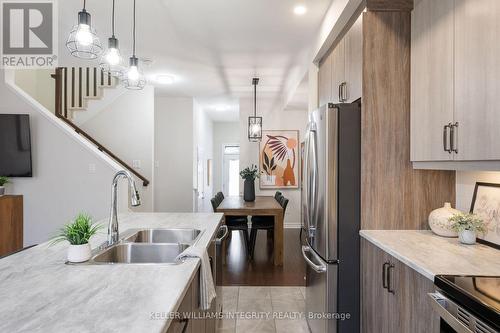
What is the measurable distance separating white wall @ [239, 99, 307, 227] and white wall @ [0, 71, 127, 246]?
3.12 meters

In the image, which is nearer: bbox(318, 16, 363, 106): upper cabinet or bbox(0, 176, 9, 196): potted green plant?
bbox(318, 16, 363, 106): upper cabinet

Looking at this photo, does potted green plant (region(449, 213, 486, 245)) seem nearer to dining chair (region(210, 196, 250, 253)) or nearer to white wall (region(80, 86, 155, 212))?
dining chair (region(210, 196, 250, 253))

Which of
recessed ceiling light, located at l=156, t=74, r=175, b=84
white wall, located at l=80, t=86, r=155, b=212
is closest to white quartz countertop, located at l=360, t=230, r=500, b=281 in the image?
recessed ceiling light, located at l=156, t=74, r=175, b=84

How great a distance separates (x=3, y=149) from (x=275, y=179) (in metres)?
4.52

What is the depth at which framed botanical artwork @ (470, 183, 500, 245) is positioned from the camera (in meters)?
1.75

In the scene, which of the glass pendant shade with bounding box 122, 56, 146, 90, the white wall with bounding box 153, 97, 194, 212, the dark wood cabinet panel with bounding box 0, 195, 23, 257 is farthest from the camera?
the white wall with bounding box 153, 97, 194, 212

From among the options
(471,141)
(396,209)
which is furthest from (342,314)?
(471,141)

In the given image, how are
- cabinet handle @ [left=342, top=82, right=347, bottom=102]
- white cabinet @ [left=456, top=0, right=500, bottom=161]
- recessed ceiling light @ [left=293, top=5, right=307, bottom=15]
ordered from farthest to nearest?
recessed ceiling light @ [left=293, top=5, right=307, bottom=15], cabinet handle @ [left=342, top=82, right=347, bottom=102], white cabinet @ [left=456, top=0, right=500, bottom=161]

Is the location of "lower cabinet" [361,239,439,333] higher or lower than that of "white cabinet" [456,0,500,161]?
lower

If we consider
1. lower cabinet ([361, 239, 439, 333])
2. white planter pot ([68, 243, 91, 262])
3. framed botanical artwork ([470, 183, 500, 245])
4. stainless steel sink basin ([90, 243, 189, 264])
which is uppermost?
framed botanical artwork ([470, 183, 500, 245])

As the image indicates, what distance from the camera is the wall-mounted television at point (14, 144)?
3865mm

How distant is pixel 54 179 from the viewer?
4.12 meters

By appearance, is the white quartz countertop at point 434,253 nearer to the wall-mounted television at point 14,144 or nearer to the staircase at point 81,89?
the wall-mounted television at point 14,144

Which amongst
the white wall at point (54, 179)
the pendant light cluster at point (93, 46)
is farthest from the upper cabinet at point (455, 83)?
the white wall at point (54, 179)
